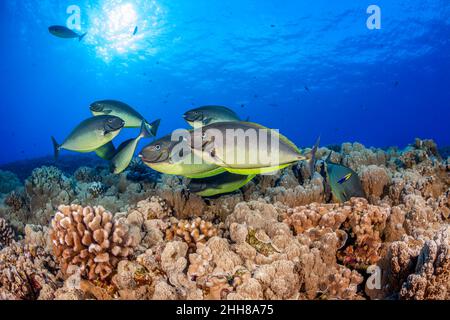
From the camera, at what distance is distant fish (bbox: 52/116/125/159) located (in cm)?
379

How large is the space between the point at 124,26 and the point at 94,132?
47619 mm

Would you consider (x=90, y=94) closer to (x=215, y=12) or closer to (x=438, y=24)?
(x=215, y=12)

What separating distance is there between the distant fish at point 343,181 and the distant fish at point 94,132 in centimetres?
285

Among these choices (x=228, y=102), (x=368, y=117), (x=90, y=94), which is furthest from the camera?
(x=368, y=117)

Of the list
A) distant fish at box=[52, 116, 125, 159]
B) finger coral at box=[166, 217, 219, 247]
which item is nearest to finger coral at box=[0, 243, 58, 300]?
finger coral at box=[166, 217, 219, 247]

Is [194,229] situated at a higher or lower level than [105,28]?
lower

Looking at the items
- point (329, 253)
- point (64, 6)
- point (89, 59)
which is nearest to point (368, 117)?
point (89, 59)

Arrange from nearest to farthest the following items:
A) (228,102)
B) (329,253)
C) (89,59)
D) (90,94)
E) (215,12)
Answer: (329,253) < (215,12) < (89,59) < (228,102) < (90,94)

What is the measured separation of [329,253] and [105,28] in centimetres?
5197

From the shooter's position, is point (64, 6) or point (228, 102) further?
point (228, 102)

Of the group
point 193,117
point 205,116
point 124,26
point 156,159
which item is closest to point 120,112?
point 193,117

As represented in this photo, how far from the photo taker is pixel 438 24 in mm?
38500

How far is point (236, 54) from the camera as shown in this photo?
49.4 metres

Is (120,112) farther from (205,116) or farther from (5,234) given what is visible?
(5,234)
